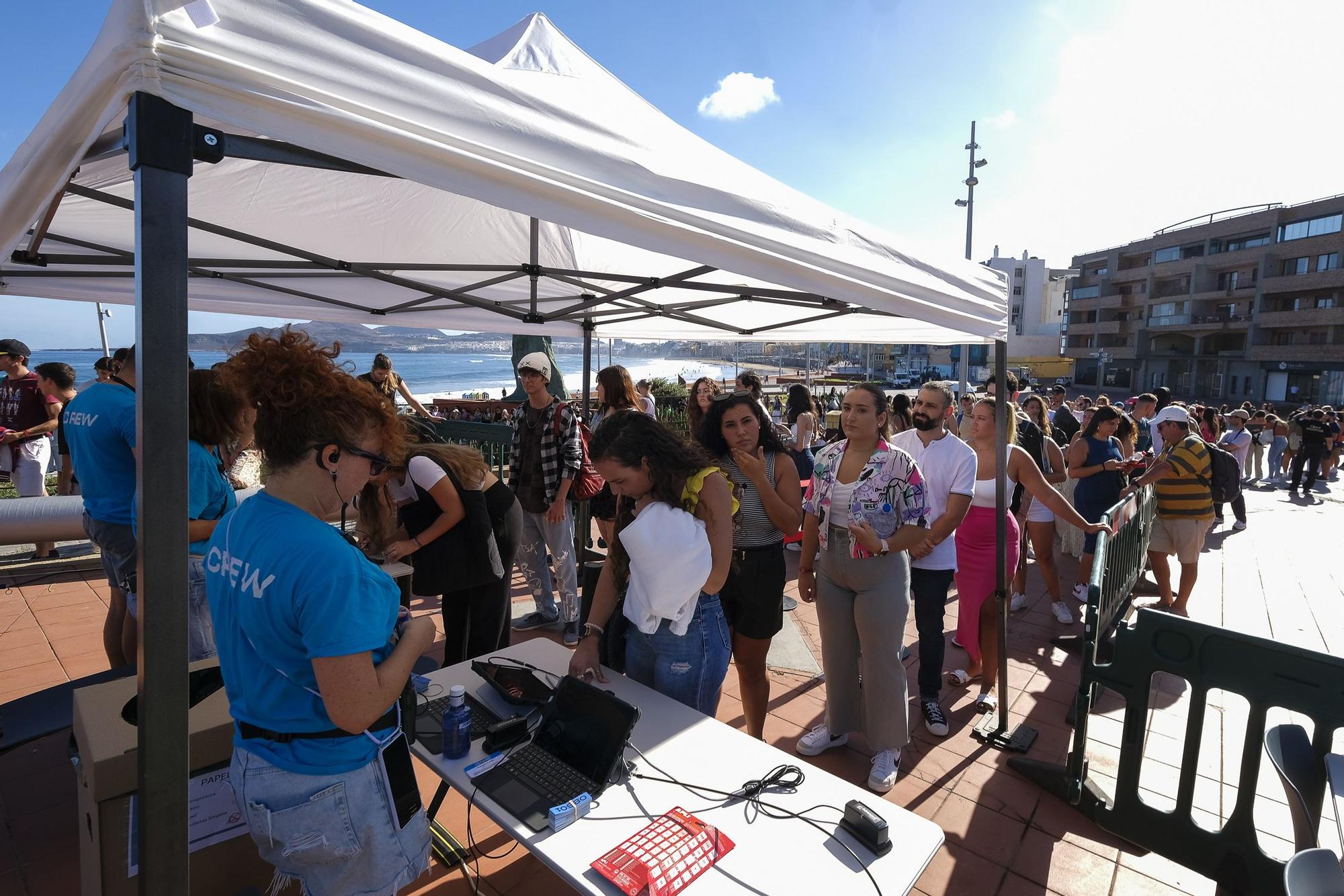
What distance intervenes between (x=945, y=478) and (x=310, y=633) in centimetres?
308

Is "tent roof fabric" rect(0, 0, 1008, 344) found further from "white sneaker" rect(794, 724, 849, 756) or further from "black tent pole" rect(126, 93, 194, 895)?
"white sneaker" rect(794, 724, 849, 756)

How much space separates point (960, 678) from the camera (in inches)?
160

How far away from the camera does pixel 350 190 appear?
295 centimetres

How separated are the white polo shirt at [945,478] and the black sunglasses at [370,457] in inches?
105

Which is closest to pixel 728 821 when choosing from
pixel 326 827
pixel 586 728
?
pixel 586 728

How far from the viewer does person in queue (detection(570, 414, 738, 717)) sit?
2.17m

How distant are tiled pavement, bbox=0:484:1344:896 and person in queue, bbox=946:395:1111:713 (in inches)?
8.0

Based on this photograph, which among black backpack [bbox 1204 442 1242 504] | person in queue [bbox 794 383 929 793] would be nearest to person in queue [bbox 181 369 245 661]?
person in queue [bbox 794 383 929 793]

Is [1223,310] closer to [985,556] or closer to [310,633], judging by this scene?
[985,556]

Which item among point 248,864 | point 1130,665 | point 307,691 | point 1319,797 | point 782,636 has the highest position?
point 307,691

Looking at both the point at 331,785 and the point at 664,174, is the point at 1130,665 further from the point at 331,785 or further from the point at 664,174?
the point at 331,785

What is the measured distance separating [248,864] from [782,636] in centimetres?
340

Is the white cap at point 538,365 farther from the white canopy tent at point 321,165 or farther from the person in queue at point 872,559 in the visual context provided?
the person in queue at point 872,559

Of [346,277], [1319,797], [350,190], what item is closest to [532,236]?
[350,190]
